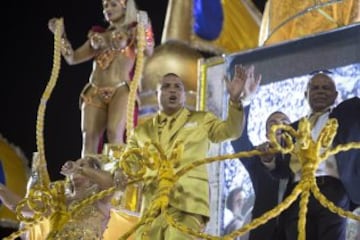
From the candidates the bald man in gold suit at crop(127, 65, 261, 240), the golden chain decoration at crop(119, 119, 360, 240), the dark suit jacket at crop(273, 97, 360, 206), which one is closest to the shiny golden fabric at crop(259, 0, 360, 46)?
the dark suit jacket at crop(273, 97, 360, 206)

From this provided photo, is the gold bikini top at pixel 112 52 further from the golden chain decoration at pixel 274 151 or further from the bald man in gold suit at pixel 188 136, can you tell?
the golden chain decoration at pixel 274 151

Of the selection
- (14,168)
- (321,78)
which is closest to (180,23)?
(14,168)

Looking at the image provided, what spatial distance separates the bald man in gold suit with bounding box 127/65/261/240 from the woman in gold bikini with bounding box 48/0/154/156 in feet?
5.74

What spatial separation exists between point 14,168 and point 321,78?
3838mm

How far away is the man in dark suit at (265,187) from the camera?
197 inches

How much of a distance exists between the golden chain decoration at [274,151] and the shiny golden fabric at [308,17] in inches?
88.3

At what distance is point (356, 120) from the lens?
5.08 meters

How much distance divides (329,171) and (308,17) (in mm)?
1561

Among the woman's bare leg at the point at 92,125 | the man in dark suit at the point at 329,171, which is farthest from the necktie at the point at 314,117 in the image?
the woman's bare leg at the point at 92,125

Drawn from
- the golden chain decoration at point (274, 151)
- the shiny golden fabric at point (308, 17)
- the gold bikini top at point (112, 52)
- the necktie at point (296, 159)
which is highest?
the shiny golden fabric at point (308, 17)

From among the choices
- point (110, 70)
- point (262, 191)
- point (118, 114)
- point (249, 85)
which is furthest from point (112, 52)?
point (249, 85)

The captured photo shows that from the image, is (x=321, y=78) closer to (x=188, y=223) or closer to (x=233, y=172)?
(x=233, y=172)

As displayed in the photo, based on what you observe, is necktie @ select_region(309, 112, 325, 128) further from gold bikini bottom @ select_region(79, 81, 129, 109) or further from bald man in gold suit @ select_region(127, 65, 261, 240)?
gold bikini bottom @ select_region(79, 81, 129, 109)

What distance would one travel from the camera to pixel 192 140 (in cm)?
436
